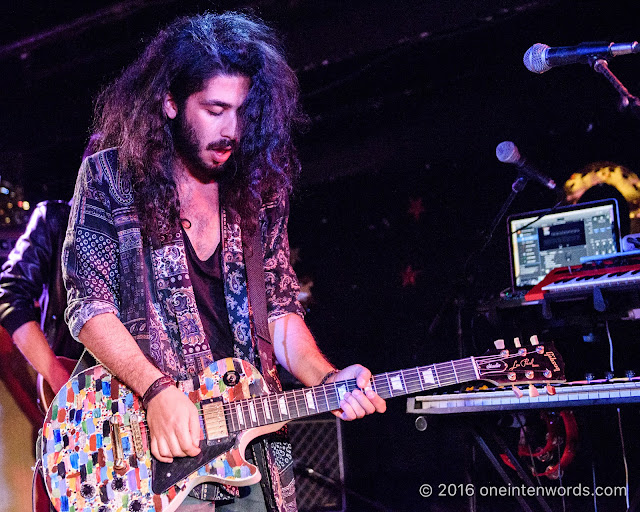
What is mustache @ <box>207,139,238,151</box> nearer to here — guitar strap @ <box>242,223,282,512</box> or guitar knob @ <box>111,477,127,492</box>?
guitar strap @ <box>242,223,282,512</box>

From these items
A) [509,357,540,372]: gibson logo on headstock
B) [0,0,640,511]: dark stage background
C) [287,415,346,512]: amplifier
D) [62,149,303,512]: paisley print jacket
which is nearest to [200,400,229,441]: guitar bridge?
[62,149,303,512]: paisley print jacket

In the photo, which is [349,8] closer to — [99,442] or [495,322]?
[495,322]

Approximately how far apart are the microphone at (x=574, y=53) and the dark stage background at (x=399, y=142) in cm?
206

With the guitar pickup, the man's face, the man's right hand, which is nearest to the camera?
the man's right hand

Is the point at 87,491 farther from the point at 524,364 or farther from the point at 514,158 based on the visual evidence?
the point at 514,158

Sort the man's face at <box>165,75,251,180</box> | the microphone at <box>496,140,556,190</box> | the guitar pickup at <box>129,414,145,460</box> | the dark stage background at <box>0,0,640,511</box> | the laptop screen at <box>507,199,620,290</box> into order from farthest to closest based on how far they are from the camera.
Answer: the dark stage background at <box>0,0,640,511</box> < the laptop screen at <box>507,199,620,290</box> < the microphone at <box>496,140,556,190</box> < the man's face at <box>165,75,251,180</box> < the guitar pickup at <box>129,414,145,460</box>

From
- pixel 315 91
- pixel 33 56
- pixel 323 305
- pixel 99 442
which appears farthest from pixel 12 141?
pixel 99 442

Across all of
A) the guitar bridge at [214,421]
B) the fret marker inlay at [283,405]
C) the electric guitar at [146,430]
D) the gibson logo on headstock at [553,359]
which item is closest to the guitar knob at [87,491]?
the electric guitar at [146,430]

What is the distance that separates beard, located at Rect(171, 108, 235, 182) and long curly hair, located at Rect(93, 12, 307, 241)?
3cm

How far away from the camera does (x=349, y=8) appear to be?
4977 mm

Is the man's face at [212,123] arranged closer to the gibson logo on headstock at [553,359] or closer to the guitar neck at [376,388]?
the guitar neck at [376,388]

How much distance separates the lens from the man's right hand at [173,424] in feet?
6.56

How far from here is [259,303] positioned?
2.43 m

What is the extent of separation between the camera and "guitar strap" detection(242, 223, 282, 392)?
7.75 feet
